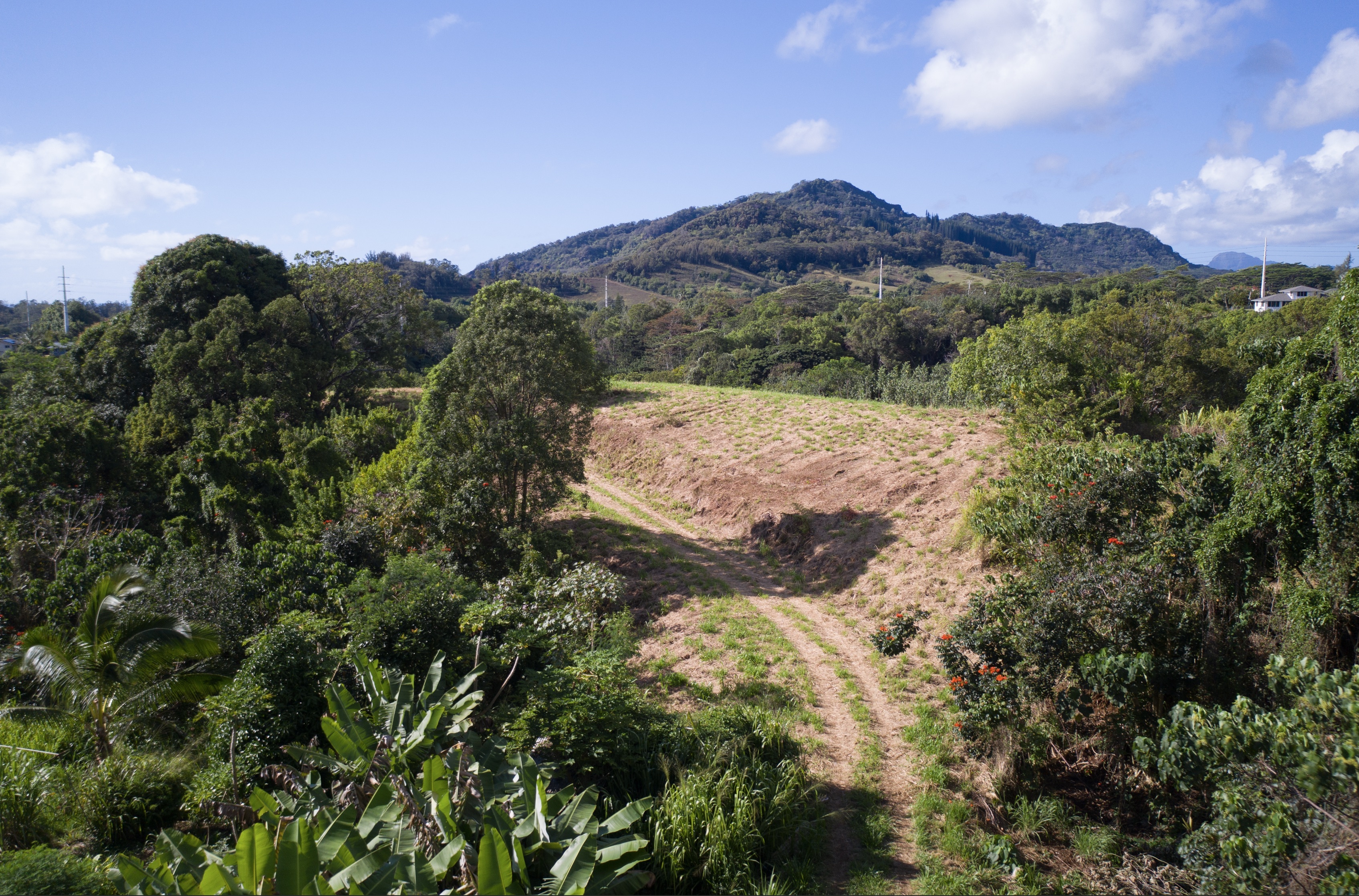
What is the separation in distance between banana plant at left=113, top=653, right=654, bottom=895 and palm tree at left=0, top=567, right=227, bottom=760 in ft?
8.87

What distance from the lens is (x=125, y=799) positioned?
675cm

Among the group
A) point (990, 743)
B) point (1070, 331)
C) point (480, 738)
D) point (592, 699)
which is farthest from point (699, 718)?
point (1070, 331)

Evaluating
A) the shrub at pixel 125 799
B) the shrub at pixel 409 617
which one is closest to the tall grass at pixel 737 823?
the shrub at pixel 409 617

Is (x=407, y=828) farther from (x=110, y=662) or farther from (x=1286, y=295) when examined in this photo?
(x=1286, y=295)

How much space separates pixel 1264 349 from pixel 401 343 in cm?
2695

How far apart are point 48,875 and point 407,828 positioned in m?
2.29

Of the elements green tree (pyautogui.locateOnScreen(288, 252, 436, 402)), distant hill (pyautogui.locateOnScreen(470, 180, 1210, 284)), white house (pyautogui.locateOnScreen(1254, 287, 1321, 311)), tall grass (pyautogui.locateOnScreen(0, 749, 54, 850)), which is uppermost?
distant hill (pyautogui.locateOnScreen(470, 180, 1210, 284))

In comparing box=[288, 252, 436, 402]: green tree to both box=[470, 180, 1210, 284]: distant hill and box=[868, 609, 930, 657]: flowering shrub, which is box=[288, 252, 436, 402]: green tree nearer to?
box=[868, 609, 930, 657]: flowering shrub

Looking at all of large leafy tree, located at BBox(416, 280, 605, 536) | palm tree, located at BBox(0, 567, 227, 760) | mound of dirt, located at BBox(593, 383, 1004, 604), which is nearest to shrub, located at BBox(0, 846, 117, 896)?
palm tree, located at BBox(0, 567, 227, 760)

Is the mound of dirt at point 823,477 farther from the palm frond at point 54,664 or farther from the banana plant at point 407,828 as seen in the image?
the palm frond at point 54,664

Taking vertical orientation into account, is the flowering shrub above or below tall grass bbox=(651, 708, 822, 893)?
above

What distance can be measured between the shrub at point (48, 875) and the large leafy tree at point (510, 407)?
889 centimetres

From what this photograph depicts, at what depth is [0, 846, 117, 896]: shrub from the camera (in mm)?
4457

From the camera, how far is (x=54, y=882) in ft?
15.1
